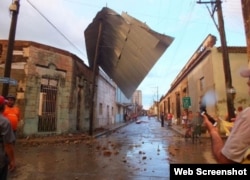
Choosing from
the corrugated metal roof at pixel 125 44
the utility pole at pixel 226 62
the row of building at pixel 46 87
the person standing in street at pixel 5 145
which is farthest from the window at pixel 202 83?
the person standing in street at pixel 5 145

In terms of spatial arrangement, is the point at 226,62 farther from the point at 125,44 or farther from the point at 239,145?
the point at 239,145

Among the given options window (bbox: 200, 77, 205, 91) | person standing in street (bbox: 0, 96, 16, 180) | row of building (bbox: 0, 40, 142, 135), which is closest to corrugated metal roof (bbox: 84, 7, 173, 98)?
row of building (bbox: 0, 40, 142, 135)

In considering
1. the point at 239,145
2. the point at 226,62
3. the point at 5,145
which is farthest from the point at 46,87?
the point at 239,145

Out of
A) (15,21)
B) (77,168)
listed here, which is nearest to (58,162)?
(77,168)

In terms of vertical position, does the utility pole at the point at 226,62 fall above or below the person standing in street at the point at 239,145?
above

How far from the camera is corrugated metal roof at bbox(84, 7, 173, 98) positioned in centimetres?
1833

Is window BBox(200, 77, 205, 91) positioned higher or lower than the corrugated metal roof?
lower

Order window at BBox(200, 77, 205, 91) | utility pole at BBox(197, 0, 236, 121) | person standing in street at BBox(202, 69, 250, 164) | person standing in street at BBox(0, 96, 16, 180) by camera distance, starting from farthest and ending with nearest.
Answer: window at BBox(200, 77, 205, 91), utility pole at BBox(197, 0, 236, 121), person standing in street at BBox(0, 96, 16, 180), person standing in street at BBox(202, 69, 250, 164)

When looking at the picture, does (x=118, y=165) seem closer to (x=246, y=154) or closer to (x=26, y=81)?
(x=246, y=154)

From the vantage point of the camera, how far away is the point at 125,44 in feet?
70.9

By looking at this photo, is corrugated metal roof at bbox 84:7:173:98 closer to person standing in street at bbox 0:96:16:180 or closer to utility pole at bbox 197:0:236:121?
utility pole at bbox 197:0:236:121

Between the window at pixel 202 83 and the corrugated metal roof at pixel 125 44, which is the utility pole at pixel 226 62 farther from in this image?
the window at pixel 202 83

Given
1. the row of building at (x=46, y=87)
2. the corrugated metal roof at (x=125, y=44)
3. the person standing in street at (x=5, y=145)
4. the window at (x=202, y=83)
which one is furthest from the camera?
the window at (x=202, y=83)

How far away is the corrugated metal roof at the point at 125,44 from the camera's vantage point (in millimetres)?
18328
